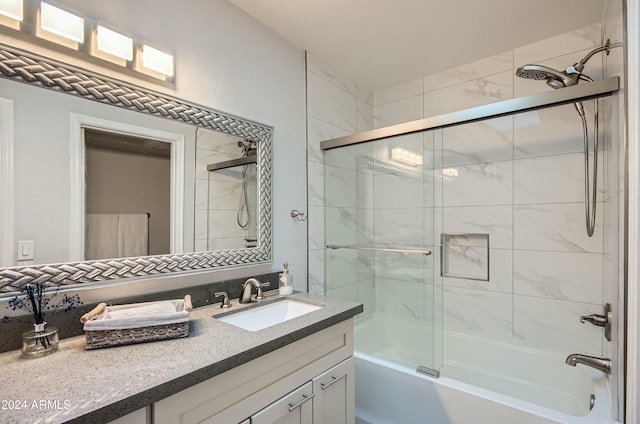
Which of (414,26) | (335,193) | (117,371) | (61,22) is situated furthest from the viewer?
(335,193)

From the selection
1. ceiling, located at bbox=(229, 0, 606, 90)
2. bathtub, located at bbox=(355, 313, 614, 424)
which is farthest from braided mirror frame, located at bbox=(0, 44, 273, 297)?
bathtub, located at bbox=(355, 313, 614, 424)

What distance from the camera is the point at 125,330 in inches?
39.8

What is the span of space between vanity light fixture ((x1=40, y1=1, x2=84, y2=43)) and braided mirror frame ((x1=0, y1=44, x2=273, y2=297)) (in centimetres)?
12

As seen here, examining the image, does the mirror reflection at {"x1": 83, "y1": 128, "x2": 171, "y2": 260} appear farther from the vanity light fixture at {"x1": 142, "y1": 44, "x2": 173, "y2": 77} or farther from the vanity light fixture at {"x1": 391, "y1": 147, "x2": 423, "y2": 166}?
the vanity light fixture at {"x1": 391, "y1": 147, "x2": 423, "y2": 166}

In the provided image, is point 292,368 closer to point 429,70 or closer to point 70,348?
point 70,348

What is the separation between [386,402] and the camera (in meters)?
1.78

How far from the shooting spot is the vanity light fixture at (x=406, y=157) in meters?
2.25

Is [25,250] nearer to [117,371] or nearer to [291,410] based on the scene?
[117,371]

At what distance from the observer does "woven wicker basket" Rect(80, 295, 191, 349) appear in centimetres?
98

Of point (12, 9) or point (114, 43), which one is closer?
point (12, 9)

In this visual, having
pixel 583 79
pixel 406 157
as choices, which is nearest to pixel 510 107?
pixel 583 79

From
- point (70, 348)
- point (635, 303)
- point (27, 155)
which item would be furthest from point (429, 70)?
point (70, 348)

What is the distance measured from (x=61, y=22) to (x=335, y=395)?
6.11ft

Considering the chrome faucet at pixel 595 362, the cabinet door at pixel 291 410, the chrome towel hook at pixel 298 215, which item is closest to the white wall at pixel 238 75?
the chrome towel hook at pixel 298 215
